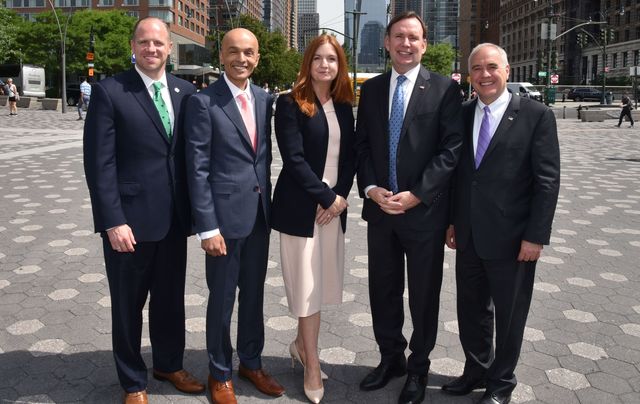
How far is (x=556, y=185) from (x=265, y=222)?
1.66 metres

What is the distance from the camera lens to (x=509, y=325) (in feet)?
11.0

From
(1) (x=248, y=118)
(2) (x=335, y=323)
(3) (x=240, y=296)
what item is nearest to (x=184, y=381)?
(3) (x=240, y=296)

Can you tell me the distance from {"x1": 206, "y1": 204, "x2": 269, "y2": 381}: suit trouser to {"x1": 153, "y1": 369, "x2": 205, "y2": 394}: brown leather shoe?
0.19 metres

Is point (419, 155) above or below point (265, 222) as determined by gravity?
above

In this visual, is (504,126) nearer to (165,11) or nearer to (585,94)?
(585,94)

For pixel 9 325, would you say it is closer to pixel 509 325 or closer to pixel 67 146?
pixel 509 325

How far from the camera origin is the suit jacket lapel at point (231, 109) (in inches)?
127

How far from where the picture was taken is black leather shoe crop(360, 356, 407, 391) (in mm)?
3611

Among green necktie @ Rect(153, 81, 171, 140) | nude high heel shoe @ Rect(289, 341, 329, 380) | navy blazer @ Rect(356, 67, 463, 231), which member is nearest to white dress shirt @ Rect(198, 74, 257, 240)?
green necktie @ Rect(153, 81, 171, 140)

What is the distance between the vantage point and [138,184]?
3.19 meters

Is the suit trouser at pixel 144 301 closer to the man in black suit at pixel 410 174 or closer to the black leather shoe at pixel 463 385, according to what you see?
the man in black suit at pixel 410 174

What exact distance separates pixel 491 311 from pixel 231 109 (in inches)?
78.0

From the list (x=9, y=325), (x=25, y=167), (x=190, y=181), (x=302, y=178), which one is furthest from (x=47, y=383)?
(x=25, y=167)

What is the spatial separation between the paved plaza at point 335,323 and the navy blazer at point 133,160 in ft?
3.77
